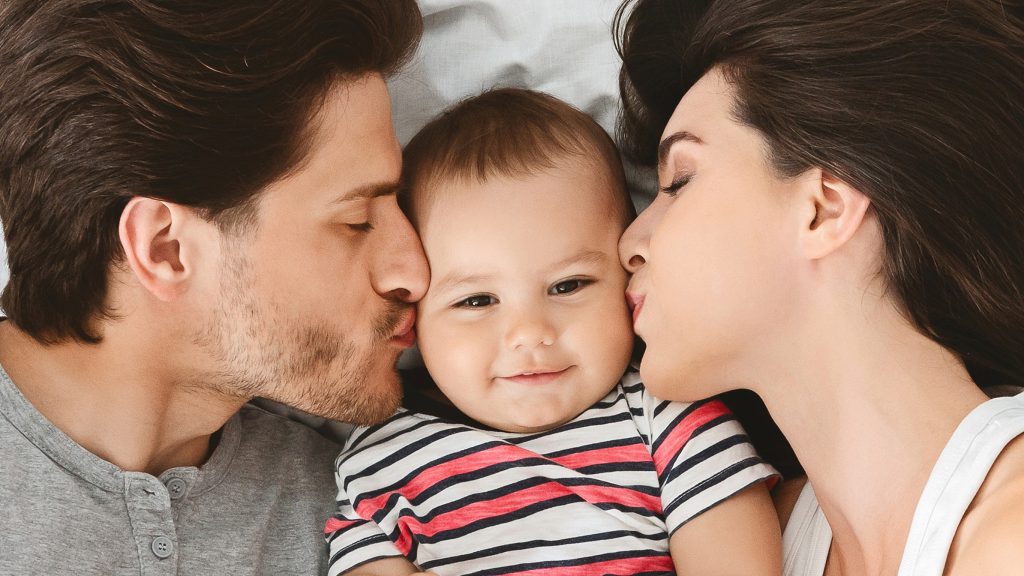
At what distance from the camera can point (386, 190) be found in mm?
1710

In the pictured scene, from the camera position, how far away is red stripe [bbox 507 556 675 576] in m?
1.56

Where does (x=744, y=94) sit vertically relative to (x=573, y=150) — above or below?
above

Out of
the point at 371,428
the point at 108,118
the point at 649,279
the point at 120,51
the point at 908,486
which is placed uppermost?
the point at 120,51

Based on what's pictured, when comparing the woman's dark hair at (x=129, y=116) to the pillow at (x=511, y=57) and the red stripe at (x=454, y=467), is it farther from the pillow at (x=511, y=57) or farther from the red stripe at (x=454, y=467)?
the red stripe at (x=454, y=467)

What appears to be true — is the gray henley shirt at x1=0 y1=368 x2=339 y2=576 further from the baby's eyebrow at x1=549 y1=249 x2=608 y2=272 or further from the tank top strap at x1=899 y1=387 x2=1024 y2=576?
the tank top strap at x1=899 y1=387 x2=1024 y2=576

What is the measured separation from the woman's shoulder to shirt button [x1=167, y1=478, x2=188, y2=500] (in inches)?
52.6

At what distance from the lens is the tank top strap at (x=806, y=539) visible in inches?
62.5

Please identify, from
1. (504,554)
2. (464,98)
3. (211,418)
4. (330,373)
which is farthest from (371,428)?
(464,98)

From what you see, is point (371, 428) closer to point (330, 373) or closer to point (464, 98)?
point (330, 373)

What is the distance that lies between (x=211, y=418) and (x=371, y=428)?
0.32m

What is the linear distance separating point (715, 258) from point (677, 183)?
19cm

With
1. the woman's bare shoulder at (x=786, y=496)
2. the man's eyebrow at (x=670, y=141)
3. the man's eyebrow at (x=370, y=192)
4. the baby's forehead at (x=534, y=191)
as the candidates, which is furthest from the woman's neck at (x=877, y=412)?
the man's eyebrow at (x=370, y=192)

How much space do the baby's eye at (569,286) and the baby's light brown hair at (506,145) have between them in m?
0.16

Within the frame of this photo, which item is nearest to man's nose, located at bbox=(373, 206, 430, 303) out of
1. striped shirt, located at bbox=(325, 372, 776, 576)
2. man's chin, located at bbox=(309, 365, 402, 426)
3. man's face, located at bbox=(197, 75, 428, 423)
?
man's face, located at bbox=(197, 75, 428, 423)
